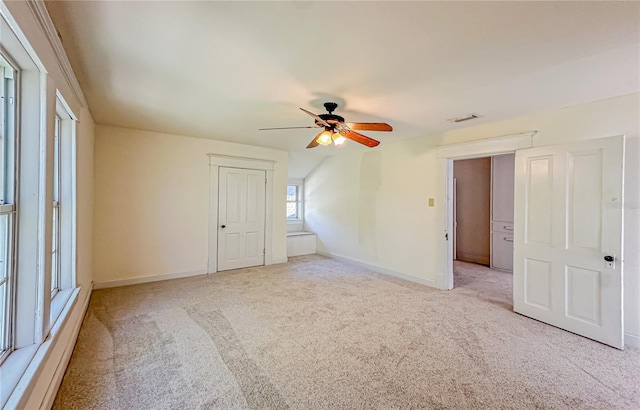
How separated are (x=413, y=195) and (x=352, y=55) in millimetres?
3037

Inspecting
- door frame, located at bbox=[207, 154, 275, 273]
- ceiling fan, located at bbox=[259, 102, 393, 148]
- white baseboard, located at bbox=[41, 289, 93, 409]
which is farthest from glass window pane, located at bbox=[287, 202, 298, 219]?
white baseboard, located at bbox=[41, 289, 93, 409]

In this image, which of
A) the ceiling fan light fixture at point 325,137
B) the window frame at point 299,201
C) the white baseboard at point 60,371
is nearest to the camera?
the white baseboard at point 60,371

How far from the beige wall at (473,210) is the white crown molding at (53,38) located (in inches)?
258

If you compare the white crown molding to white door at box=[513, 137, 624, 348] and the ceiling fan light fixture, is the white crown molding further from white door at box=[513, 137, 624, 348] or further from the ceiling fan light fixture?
white door at box=[513, 137, 624, 348]

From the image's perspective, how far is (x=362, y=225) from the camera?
5.57 m

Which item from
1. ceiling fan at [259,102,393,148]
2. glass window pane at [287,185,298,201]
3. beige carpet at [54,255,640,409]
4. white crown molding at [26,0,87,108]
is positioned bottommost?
beige carpet at [54,255,640,409]

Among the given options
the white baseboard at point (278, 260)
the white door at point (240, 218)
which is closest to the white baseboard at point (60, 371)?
the white door at point (240, 218)

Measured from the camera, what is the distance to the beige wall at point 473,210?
19.0 ft

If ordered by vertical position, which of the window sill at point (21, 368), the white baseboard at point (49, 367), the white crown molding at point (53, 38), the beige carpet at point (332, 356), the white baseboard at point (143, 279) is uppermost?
the white crown molding at point (53, 38)

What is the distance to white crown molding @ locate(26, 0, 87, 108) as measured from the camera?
1429mm

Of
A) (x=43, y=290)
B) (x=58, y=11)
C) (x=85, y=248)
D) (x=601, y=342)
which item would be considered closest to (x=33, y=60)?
(x=58, y=11)

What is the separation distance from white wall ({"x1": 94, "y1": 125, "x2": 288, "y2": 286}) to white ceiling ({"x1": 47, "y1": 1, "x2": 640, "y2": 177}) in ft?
3.60

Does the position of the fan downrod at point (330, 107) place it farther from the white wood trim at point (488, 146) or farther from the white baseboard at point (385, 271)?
the white baseboard at point (385, 271)

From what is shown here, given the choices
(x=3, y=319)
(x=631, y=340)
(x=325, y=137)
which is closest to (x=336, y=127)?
(x=325, y=137)
